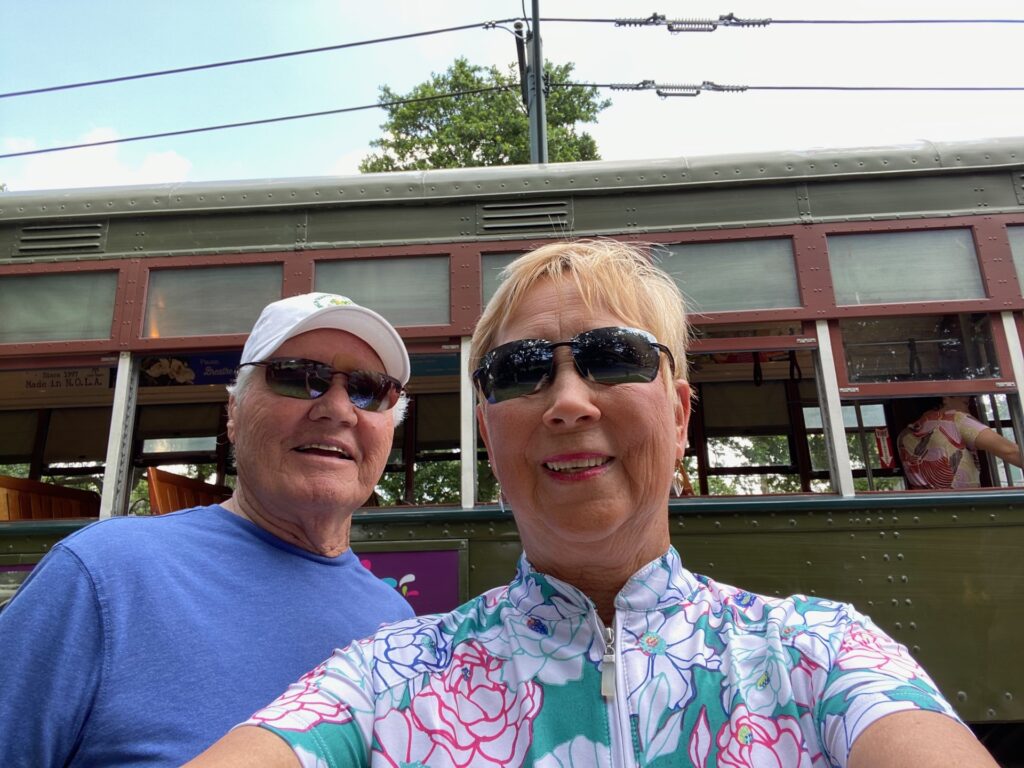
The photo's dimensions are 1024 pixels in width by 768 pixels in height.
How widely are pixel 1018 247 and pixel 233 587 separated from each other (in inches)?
142

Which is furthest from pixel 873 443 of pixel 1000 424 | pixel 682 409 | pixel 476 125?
pixel 476 125

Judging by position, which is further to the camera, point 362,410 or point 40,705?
point 362,410

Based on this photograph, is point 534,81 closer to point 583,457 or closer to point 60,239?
point 60,239

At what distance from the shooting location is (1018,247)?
3.21 m

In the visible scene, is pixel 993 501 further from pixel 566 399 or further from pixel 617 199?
pixel 566 399

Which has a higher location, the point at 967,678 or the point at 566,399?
the point at 566,399

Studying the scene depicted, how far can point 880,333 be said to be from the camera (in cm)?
321

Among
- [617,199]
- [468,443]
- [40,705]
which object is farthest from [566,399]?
[617,199]

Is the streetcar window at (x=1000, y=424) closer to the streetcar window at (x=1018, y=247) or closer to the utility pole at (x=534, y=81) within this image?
the streetcar window at (x=1018, y=247)

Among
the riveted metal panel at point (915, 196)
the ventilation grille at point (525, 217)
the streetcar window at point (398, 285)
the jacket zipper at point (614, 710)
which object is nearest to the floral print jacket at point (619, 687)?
the jacket zipper at point (614, 710)

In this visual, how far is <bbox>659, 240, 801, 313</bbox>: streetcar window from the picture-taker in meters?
3.26

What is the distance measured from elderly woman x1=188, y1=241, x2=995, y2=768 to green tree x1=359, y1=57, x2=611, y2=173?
47.3 feet

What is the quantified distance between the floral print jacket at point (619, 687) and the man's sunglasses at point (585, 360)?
0.28m

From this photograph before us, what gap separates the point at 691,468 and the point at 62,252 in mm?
4282
